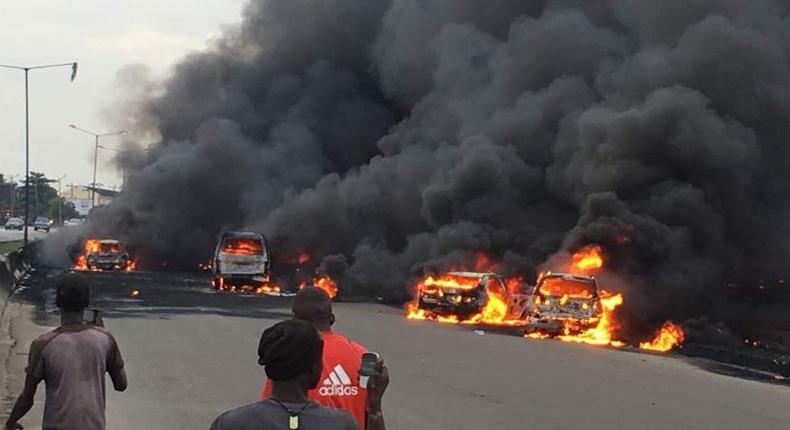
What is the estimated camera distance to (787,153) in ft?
128

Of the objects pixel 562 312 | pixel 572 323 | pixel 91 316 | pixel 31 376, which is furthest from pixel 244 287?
pixel 31 376

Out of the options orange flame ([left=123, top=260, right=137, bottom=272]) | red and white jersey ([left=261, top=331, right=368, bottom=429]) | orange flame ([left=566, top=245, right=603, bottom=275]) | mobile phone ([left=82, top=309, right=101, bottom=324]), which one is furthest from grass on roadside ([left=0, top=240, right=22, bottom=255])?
red and white jersey ([left=261, top=331, right=368, bottom=429])

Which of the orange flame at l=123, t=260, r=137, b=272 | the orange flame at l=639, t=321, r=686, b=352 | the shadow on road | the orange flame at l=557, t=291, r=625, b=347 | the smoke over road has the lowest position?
the orange flame at l=639, t=321, r=686, b=352

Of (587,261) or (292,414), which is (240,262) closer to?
(587,261)

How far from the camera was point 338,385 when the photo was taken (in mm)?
4852

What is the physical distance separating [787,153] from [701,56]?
5.12m

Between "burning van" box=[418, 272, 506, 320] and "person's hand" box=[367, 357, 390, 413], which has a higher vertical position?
"person's hand" box=[367, 357, 390, 413]

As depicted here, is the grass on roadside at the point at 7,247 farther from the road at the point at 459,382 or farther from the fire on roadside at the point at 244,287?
the road at the point at 459,382

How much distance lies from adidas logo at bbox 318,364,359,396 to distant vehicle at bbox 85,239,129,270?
42.3 metres

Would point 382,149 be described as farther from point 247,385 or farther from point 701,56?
point 247,385

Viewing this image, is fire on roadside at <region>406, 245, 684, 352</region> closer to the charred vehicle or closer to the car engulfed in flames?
the charred vehicle

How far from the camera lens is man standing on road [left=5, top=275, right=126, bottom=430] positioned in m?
5.63

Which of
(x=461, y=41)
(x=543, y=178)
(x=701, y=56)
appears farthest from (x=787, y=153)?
(x=461, y=41)

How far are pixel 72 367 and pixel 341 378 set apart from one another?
64.6 inches
